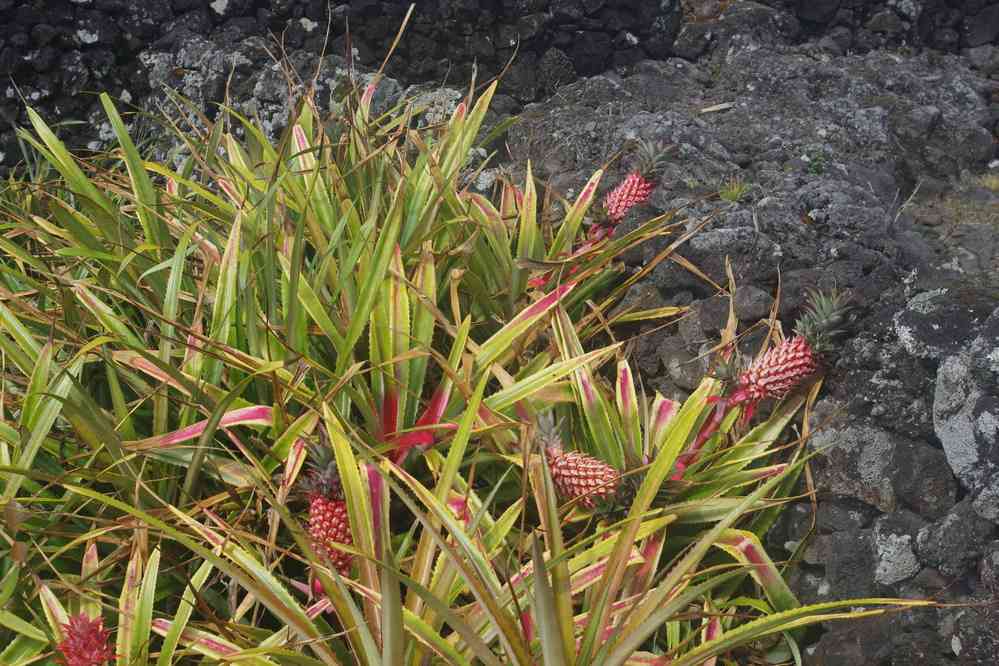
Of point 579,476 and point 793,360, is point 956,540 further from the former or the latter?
point 579,476

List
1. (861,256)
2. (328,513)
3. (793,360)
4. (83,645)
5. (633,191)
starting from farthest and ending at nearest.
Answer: (633,191), (861,256), (793,360), (328,513), (83,645)

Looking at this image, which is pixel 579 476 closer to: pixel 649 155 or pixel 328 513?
pixel 328 513

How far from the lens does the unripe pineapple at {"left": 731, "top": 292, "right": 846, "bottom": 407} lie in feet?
6.16

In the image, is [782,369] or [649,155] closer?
[782,369]

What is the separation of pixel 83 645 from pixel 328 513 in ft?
1.44

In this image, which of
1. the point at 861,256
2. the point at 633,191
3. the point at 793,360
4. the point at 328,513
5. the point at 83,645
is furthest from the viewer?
the point at 633,191

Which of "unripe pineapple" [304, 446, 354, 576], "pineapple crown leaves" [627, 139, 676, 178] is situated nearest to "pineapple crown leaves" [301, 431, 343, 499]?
"unripe pineapple" [304, 446, 354, 576]

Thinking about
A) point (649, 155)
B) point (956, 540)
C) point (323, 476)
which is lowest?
point (956, 540)

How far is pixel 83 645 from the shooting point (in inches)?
55.8

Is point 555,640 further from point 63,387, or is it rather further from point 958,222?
point 958,222

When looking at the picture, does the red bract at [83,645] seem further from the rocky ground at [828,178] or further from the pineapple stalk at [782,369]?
the rocky ground at [828,178]

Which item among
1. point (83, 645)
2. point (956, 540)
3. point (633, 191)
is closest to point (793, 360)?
point (956, 540)

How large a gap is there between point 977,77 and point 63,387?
138 inches

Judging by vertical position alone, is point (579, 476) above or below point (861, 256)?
below
